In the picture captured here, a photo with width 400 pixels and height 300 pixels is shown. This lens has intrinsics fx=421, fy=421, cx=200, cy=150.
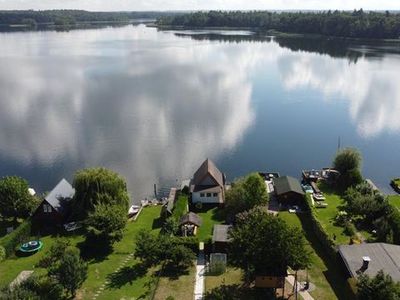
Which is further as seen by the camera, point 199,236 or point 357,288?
point 199,236

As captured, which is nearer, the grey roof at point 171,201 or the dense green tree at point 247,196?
the dense green tree at point 247,196

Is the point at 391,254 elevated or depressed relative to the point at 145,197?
elevated

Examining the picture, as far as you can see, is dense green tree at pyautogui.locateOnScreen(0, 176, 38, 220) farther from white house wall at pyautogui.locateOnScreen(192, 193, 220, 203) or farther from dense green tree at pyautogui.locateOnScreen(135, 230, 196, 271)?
white house wall at pyautogui.locateOnScreen(192, 193, 220, 203)

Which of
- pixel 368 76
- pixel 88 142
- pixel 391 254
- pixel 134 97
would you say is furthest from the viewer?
pixel 368 76

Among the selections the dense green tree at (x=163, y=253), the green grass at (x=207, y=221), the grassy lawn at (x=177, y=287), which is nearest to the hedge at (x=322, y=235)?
the green grass at (x=207, y=221)

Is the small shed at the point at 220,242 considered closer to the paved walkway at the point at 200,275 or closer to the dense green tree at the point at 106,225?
the paved walkway at the point at 200,275

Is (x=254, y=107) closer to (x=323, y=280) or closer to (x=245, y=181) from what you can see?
(x=245, y=181)

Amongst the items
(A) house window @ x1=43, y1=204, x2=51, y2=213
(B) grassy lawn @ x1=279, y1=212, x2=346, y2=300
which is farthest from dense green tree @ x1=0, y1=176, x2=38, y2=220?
(B) grassy lawn @ x1=279, y1=212, x2=346, y2=300

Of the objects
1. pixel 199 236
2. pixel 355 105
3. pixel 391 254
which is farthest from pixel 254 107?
pixel 391 254
